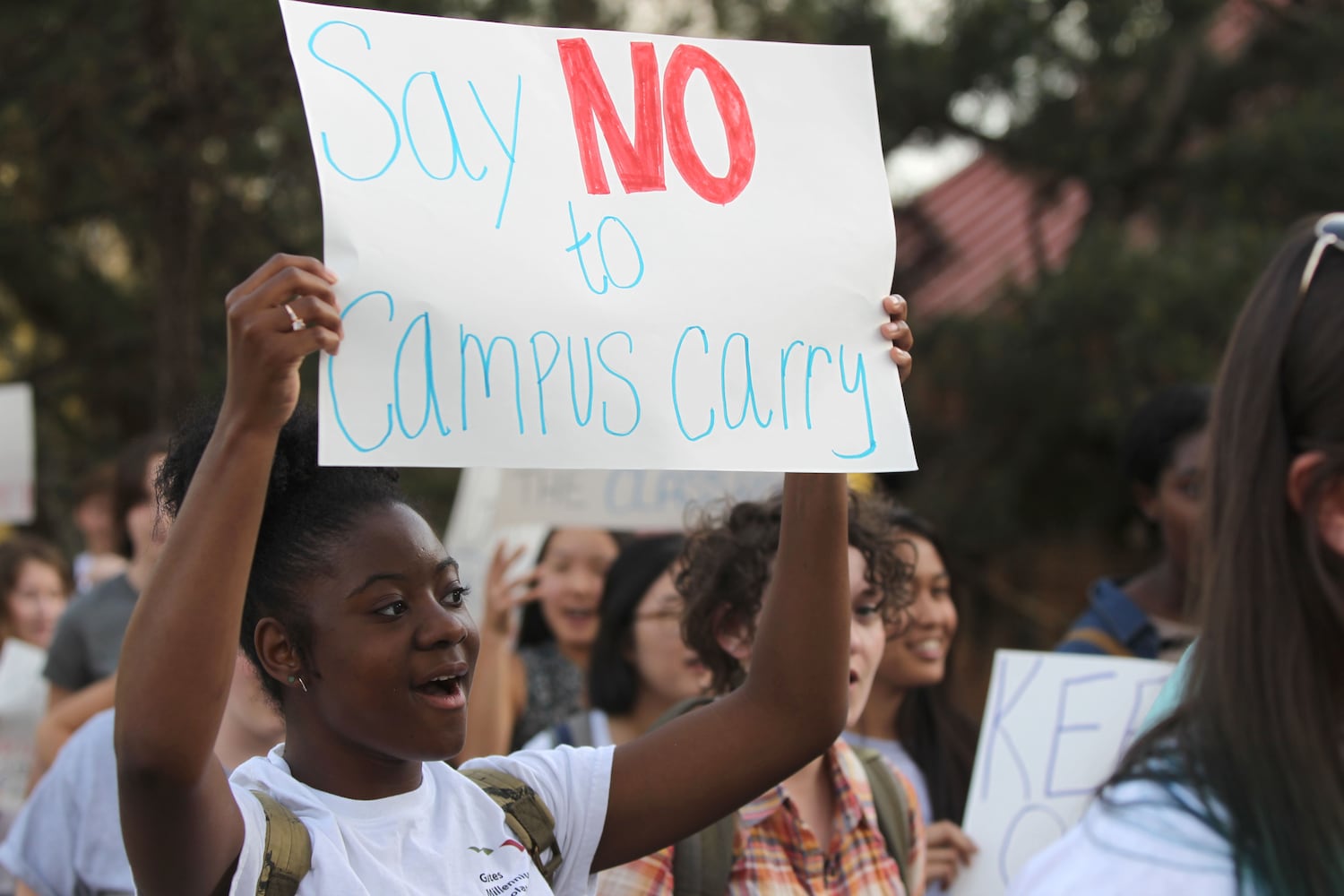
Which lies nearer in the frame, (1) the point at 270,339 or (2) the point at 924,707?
(1) the point at 270,339

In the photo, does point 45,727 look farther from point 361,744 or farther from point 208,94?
point 208,94

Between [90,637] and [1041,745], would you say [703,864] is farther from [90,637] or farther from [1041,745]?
[90,637]

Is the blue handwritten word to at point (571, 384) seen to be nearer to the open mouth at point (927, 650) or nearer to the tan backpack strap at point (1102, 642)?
the open mouth at point (927, 650)

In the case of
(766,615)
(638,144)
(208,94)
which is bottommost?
(766,615)

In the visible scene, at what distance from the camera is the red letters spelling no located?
6.28 feet

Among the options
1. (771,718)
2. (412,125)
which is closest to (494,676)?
(771,718)

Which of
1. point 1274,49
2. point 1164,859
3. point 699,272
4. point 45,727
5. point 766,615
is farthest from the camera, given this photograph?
point 1274,49

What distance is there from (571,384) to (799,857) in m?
1.04

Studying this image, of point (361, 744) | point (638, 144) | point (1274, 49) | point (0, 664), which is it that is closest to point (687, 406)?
point (638, 144)

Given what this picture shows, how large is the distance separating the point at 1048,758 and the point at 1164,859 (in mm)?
1940

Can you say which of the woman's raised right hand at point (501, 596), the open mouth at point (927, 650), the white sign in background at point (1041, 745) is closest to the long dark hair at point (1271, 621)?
the white sign in background at point (1041, 745)

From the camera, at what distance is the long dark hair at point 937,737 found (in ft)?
11.0

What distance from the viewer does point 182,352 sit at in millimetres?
7316

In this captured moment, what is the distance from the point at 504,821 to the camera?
1877mm
